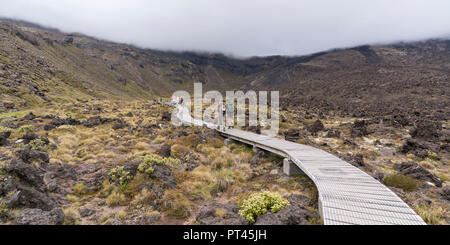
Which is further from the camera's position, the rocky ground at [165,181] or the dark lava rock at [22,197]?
the rocky ground at [165,181]

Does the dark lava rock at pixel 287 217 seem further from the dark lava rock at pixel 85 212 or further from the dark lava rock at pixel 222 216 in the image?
the dark lava rock at pixel 85 212

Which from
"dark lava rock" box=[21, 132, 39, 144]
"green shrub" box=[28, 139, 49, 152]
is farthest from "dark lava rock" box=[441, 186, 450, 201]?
"dark lava rock" box=[21, 132, 39, 144]

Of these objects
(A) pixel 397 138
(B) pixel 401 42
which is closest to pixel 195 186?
(A) pixel 397 138

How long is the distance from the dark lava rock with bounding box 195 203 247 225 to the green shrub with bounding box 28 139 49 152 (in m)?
9.51

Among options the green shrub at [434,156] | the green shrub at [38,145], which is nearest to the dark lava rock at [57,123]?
the green shrub at [38,145]

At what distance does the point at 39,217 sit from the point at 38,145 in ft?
24.4

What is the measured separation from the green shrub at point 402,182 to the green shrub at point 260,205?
5.04m

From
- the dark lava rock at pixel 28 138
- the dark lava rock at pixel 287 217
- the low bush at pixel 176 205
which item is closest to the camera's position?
the dark lava rock at pixel 287 217

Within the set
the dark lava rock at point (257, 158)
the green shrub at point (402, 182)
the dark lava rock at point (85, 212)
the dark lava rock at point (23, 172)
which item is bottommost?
the dark lava rock at point (257, 158)

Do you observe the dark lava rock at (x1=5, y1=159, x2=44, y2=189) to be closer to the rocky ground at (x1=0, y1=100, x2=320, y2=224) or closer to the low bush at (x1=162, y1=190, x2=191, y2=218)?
the rocky ground at (x1=0, y1=100, x2=320, y2=224)

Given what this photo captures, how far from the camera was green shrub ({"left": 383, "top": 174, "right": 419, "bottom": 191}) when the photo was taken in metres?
7.23

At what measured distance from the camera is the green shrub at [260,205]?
5.15m

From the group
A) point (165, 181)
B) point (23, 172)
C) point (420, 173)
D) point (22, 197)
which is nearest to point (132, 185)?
point (165, 181)
